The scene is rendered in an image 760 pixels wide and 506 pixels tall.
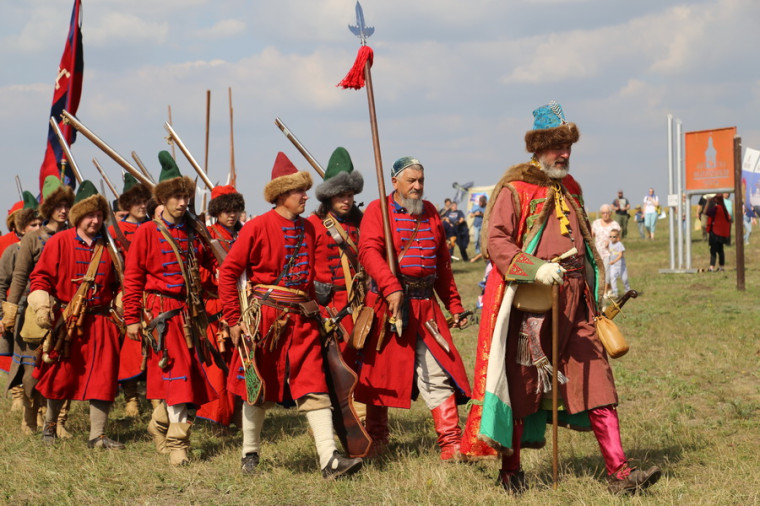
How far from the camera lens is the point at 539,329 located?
16.9 ft

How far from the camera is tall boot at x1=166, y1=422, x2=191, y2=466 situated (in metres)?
6.53

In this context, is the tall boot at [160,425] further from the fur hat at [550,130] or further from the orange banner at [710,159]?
the orange banner at [710,159]

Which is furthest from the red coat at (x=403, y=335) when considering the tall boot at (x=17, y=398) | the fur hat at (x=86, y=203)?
the tall boot at (x=17, y=398)

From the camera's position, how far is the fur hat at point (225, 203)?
8.20 m

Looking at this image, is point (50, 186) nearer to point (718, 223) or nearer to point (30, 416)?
point (30, 416)

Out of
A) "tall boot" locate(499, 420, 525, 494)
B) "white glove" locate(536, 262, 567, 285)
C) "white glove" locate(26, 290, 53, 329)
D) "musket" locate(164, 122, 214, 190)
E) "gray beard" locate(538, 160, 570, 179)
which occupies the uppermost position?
"musket" locate(164, 122, 214, 190)

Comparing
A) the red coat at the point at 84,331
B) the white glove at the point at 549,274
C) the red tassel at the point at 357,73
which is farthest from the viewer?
the red coat at the point at 84,331

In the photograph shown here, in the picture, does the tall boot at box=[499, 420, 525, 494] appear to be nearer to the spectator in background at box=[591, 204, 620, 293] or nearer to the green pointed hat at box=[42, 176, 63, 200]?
the green pointed hat at box=[42, 176, 63, 200]

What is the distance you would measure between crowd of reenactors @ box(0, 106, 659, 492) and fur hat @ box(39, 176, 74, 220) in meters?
0.31

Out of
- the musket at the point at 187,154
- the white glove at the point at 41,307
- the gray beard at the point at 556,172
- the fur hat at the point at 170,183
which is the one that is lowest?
the white glove at the point at 41,307

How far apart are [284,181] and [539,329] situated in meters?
2.00

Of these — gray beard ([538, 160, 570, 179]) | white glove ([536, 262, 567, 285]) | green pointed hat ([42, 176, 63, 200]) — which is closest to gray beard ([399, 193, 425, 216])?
gray beard ([538, 160, 570, 179])

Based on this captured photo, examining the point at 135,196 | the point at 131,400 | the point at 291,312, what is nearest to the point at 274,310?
the point at 291,312

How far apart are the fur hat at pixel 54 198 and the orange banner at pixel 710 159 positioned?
533 inches
